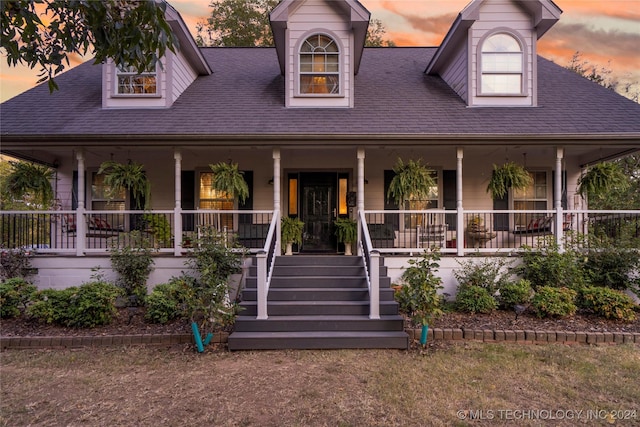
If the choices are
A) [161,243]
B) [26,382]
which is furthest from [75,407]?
Answer: [161,243]

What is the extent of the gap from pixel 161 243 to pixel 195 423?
16.9 feet

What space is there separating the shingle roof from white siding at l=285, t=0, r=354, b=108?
369 mm

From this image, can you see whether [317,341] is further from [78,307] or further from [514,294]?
[78,307]

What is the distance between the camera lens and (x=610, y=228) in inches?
302

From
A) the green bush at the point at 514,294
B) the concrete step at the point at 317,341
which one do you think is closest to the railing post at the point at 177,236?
the concrete step at the point at 317,341

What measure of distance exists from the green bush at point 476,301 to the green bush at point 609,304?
4.98 feet

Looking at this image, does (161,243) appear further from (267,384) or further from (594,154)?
(594,154)

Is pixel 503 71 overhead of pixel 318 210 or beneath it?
overhead

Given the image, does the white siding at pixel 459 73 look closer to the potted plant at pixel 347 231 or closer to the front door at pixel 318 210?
the front door at pixel 318 210

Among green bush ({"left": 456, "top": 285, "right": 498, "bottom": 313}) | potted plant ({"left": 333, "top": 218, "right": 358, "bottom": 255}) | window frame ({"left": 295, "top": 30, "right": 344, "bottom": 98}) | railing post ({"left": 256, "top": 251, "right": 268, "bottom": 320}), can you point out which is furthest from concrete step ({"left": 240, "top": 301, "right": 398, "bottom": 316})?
window frame ({"left": 295, "top": 30, "right": 344, "bottom": 98})

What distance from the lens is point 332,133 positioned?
7.07 metres

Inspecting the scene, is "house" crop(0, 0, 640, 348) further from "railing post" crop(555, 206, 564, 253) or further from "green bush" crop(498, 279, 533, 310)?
"green bush" crop(498, 279, 533, 310)

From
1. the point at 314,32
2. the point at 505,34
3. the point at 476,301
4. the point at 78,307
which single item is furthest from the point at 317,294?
the point at 505,34

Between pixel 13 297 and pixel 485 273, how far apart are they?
8.56m
